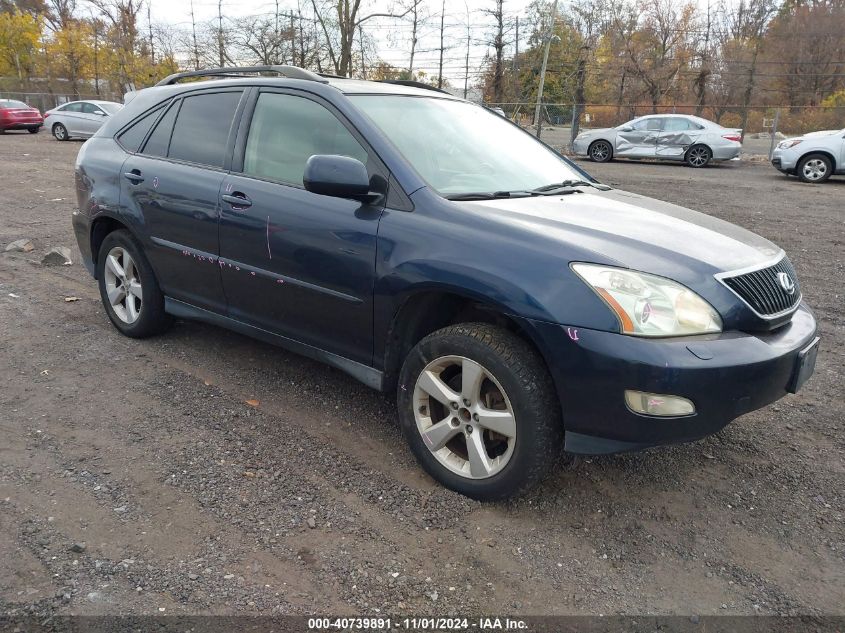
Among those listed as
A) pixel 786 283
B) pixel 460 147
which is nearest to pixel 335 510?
pixel 460 147

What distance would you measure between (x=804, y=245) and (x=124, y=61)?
4496 centimetres

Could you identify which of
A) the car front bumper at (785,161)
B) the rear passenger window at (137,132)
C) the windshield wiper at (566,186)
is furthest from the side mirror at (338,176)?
the car front bumper at (785,161)

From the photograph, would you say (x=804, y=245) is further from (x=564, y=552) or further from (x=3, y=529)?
(x=3, y=529)

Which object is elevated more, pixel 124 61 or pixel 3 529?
pixel 124 61

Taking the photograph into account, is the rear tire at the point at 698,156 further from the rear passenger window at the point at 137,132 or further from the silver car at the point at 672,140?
the rear passenger window at the point at 137,132

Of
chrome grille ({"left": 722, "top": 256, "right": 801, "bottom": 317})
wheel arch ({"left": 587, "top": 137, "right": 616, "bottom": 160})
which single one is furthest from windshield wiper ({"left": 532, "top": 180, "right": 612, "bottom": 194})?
wheel arch ({"left": 587, "top": 137, "right": 616, "bottom": 160})

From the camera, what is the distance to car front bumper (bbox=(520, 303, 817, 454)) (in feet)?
7.68

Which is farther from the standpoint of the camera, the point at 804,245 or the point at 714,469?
the point at 804,245

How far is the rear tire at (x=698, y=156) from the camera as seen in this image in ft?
60.0

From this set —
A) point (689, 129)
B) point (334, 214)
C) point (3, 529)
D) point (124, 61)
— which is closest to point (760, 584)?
point (334, 214)

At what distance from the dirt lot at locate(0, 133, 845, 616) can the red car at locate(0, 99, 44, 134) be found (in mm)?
25481

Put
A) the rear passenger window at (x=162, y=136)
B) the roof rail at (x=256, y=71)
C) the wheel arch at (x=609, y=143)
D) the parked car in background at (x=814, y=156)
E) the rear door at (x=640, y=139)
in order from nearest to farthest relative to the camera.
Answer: the roof rail at (x=256, y=71) → the rear passenger window at (x=162, y=136) → the parked car in background at (x=814, y=156) → the rear door at (x=640, y=139) → the wheel arch at (x=609, y=143)

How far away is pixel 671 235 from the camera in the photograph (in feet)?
9.52

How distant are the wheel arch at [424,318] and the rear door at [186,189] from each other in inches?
50.7
